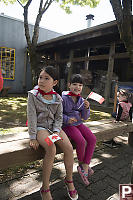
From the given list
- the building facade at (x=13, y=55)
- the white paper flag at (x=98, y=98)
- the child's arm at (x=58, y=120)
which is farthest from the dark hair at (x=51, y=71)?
the building facade at (x=13, y=55)

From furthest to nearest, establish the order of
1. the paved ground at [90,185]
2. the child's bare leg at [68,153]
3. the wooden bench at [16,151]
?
the paved ground at [90,185] → the child's bare leg at [68,153] → the wooden bench at [16,151]

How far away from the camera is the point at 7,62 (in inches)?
481

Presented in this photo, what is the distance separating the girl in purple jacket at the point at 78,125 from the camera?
203 centimetres

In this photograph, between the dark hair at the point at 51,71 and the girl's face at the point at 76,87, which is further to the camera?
the girl's face at the point at 76,87

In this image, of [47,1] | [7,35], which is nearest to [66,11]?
[47,1]

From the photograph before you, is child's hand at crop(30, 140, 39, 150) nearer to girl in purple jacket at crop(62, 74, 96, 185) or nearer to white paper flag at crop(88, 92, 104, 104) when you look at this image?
girl in purple jacket at crop(62, 74, 96, 185)

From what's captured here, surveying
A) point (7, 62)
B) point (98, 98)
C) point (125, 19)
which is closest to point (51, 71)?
point (98, 98)

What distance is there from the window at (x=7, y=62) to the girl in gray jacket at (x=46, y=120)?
1122 centimetres

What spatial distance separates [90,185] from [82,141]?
68 cm

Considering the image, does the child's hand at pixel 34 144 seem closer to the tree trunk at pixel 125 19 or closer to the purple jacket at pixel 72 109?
the purple jacket at pixel 72 109

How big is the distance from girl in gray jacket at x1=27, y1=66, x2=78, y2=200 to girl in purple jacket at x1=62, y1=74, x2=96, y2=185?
0.72 ft

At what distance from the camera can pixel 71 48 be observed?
10.3m

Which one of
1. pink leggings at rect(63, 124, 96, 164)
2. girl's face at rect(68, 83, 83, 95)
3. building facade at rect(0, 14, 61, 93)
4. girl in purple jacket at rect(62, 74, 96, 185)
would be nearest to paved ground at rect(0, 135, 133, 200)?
girl in purple jacket at rect(62, 74, 96, 185)

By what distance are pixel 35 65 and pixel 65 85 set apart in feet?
12.3
